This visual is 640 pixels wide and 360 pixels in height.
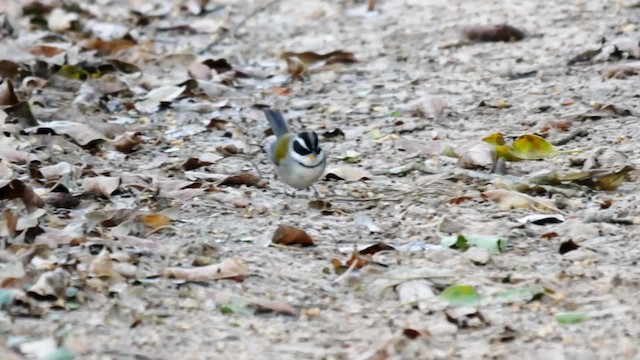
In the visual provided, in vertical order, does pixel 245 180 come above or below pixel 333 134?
above

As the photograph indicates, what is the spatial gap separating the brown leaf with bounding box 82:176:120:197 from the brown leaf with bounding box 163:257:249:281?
3.99 ft

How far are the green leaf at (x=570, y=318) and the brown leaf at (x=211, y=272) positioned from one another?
1.11 metres

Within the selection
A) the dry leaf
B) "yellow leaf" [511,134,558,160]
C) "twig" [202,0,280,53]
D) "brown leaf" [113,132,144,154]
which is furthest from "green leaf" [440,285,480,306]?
"twig" [202,0,280,53]

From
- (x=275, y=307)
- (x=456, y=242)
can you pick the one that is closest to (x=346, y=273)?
(x=275, y=307)

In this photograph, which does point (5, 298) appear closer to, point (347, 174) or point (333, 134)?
point (347, 174)

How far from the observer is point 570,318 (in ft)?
13.4

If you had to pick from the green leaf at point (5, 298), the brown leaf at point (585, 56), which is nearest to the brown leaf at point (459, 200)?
the green leaf at point (5, 298)

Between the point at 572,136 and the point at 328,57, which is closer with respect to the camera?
the point at 572,136

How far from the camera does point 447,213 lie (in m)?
5.35

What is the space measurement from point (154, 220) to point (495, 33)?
14.8ft

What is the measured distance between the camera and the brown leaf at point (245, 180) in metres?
5.94

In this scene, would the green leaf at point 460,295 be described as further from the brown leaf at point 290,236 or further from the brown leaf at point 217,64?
the brown leaf at point 217,64

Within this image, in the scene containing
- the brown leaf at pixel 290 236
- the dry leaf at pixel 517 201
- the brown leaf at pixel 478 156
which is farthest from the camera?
the brown leaf at pixel 478 156

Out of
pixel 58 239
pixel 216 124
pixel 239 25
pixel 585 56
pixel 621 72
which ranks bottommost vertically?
pixel 239 25
